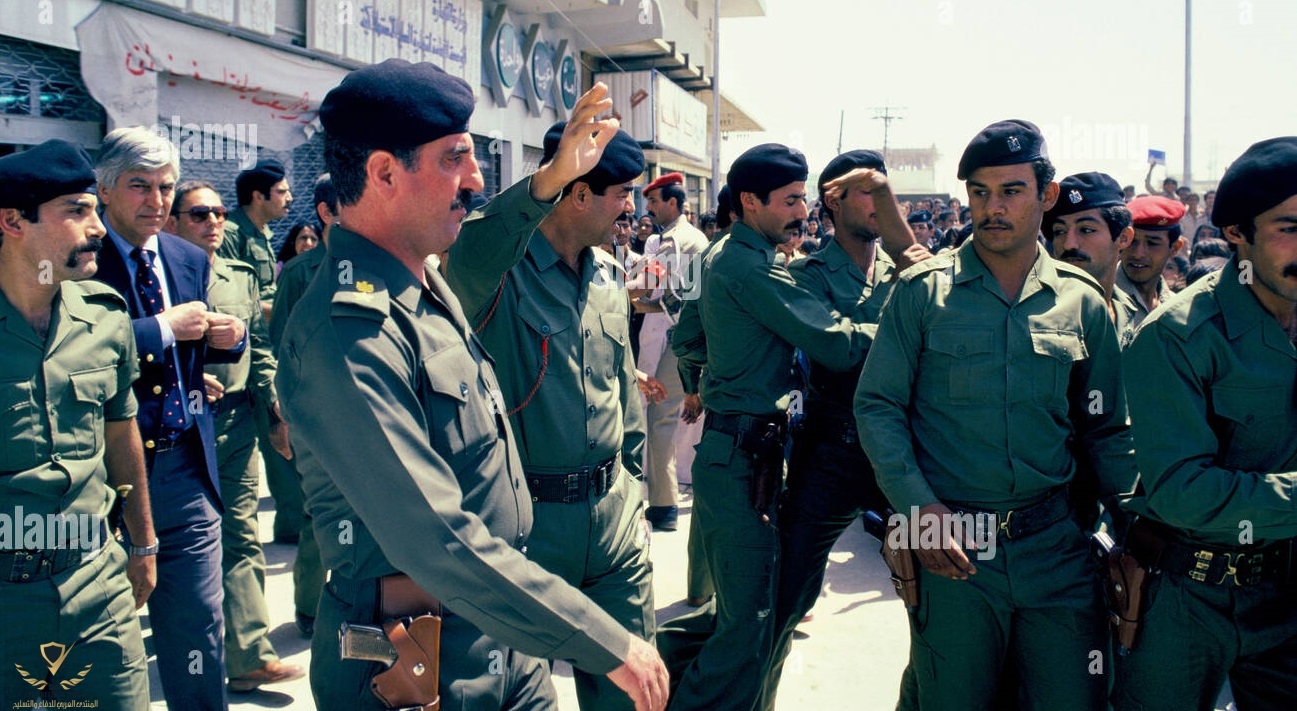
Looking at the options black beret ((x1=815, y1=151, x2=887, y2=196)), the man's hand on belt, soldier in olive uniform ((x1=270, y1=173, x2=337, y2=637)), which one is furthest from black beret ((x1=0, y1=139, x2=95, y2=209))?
black beret ((x1=815, y1=151, x2=887, y2=196))

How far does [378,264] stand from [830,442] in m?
2.35

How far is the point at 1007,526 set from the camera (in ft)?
8.96

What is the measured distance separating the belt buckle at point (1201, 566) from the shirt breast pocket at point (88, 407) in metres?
3.05

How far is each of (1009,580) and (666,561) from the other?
332 cm

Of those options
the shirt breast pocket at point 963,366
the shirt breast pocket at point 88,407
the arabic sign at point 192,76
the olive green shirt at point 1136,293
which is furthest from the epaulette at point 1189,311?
the arabic sign at point 192,76

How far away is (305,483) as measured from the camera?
1855 mm

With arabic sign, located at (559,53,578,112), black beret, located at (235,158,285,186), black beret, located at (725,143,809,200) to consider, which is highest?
arabic sign, located at (559,53,578,112)

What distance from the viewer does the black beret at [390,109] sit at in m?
1.74

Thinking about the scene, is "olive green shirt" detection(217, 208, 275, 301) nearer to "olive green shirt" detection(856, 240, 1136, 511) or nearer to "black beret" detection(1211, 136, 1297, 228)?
"olive green shirt" detection(856, 240, 1136, 511)

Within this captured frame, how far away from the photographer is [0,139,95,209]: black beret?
2.55 meters

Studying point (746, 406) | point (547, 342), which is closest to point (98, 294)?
point (547, 342)

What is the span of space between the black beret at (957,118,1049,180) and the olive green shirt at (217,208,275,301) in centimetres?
434

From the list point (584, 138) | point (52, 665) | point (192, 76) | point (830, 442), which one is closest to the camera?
point (584, 138)

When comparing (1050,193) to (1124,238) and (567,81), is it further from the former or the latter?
(567,81)
